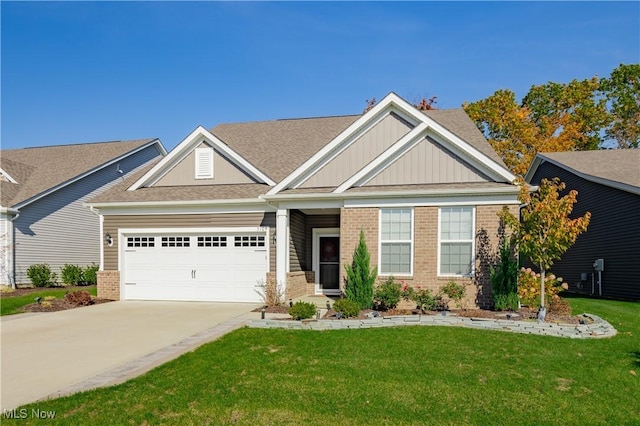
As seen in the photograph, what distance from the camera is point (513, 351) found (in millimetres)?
7344

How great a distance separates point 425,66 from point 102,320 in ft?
50.6

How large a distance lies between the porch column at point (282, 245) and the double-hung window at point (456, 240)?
4.58 meters

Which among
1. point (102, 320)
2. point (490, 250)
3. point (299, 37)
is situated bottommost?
point (102, 320)

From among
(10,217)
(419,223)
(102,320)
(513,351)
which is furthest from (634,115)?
(10,217)

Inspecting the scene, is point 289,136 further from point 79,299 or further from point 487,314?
point 487,314

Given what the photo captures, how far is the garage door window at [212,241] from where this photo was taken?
14266 mm

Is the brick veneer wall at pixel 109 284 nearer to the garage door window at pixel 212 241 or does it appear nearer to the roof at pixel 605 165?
the garage door window at pixel 212 241

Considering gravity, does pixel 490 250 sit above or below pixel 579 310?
above

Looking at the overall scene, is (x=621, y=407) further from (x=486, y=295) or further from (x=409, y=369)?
(x=486, y=295)

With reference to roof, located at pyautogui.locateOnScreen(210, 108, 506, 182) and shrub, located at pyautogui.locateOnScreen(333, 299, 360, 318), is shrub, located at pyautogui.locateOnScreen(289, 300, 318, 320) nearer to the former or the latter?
shrub, located at pyautogui.locateOnScreen(333, 299, 360, 318)

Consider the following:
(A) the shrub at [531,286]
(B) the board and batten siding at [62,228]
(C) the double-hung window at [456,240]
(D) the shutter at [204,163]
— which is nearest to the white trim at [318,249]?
(D) the shutter at [204,163]

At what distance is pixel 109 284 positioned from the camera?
14.6 m

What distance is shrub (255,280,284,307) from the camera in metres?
12.7

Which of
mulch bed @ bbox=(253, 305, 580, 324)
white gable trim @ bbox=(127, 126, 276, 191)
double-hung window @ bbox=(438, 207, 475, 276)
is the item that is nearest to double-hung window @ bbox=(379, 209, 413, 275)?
double-hung window @ bbox=(438, 207, 475, 276)
